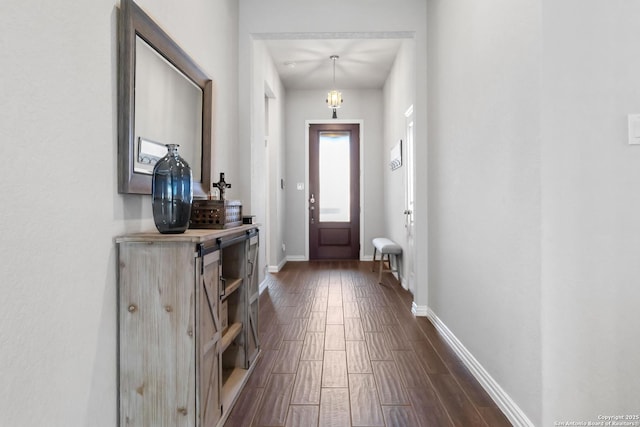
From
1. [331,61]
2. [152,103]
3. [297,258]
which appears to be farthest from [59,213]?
[297,258]

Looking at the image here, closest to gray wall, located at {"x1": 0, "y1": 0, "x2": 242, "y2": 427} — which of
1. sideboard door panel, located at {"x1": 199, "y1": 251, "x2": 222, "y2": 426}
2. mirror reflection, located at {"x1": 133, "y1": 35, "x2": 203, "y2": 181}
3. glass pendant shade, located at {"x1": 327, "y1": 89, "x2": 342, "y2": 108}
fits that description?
mirror reflection, located at {"x1": 133, "y1": 35, "x2": 203, "y2": 181}

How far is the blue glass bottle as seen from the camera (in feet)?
4.92

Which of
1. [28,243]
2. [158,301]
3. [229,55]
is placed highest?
[229,55]

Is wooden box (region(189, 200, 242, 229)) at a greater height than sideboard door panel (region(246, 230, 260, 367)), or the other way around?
wooden box (region(189, 200, 242, 229))

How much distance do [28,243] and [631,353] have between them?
2049 mm

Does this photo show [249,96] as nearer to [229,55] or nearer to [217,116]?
[229,55]

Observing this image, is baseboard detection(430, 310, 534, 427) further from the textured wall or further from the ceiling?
the ceiling

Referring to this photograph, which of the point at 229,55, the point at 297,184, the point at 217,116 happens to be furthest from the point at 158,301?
the point at 297,184

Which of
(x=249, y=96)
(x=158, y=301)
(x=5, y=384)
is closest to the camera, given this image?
(x=5, y=384)

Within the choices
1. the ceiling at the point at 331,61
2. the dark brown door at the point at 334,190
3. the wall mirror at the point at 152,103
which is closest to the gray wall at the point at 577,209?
the wall mirror at the point at 152,103

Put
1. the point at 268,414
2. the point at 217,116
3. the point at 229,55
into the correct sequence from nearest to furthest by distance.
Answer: the point at 268,414 < the point at 217,116 < the point at 229,55

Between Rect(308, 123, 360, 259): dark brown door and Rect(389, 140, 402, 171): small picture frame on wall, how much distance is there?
3.49 feet

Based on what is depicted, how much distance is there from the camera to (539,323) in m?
1.48

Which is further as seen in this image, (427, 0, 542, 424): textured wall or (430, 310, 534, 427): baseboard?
(430, 310, 534, 427): baseboard
